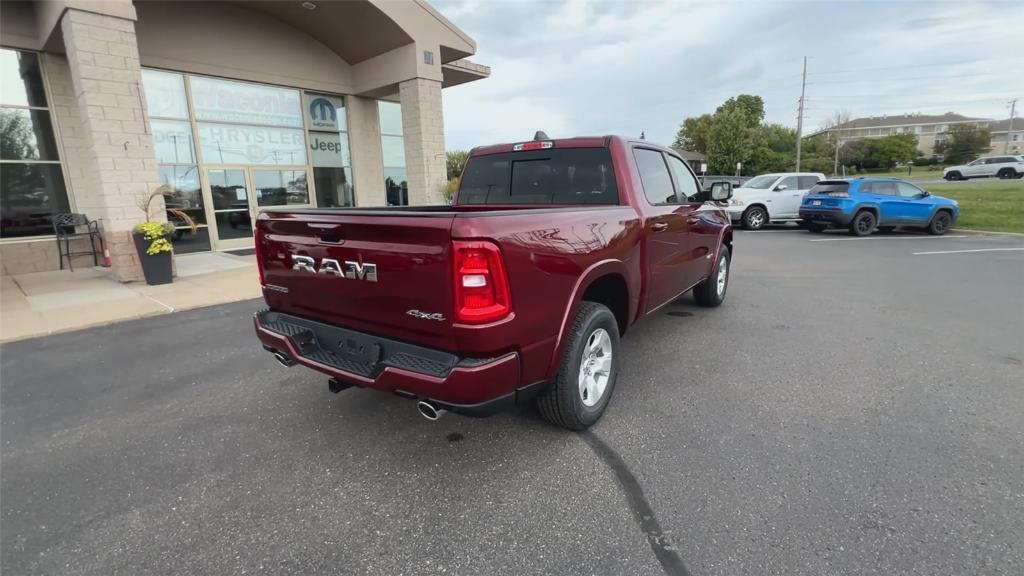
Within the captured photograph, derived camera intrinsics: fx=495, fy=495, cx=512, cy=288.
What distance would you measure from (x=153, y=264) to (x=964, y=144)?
83.2 m

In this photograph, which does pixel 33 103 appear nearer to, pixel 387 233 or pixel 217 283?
pixel 217 283

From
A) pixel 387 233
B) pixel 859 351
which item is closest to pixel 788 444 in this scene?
pixel 859 351

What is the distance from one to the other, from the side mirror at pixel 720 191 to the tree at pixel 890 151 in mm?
70347

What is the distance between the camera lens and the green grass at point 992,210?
46.4 ft

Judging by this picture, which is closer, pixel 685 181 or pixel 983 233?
pixel 685 181

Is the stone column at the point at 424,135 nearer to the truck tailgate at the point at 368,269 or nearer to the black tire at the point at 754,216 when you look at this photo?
the black tire at the point at 754,216

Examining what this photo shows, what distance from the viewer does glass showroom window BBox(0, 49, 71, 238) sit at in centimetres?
912

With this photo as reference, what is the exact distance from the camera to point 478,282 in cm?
230

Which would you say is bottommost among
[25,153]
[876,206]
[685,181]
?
[876,206]

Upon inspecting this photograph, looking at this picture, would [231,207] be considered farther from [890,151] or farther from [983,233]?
[890,151]

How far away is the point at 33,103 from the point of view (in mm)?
9312

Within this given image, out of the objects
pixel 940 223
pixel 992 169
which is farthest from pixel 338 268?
pixel 992 169

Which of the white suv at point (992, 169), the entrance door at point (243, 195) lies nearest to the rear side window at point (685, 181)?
the entrance door at point (243, 195)

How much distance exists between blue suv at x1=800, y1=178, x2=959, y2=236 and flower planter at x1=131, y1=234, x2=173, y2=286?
50.1ft
